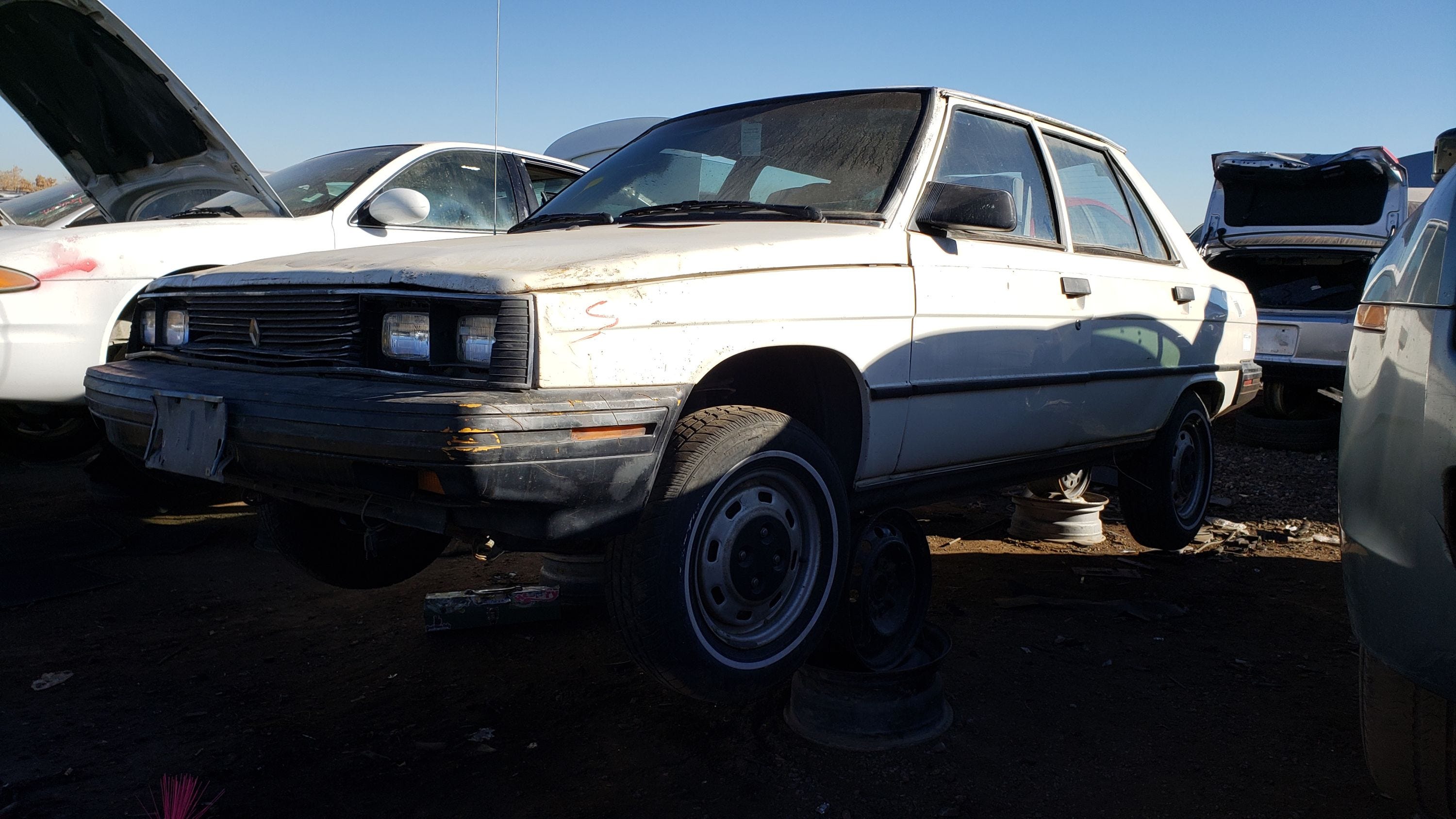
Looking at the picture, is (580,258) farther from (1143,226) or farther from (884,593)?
(1143,226)

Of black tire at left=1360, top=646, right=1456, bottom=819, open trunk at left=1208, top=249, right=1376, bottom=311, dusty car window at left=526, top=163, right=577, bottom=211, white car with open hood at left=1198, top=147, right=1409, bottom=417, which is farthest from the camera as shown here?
open trunk at left=1208, top=249, right=1376, bottom=311

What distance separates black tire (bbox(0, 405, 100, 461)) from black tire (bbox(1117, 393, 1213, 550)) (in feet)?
15.1

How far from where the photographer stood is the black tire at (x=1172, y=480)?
4168 millimetres

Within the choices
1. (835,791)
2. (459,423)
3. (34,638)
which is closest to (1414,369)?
(835,791)

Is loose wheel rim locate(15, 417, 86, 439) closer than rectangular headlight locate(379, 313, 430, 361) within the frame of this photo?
No

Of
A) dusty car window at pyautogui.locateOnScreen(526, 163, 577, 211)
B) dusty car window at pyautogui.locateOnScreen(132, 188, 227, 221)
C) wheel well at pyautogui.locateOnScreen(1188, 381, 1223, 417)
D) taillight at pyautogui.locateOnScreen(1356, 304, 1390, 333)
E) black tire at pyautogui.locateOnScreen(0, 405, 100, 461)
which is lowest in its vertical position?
black tire at pyautogui.locateOnScreen(0, 405, 100, 461)

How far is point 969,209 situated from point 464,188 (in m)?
3.37

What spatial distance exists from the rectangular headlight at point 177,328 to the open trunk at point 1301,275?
261 inches

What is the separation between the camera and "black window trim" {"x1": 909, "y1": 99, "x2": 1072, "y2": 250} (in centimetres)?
287

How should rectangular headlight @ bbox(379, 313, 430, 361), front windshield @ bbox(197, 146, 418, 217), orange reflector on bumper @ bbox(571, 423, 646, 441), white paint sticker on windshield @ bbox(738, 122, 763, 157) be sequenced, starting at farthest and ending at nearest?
front windshield @ bbox(197, 146, 418, 217) → white paint sticker on windshield @ bbox(738, 122, 763, 157) → rectangular headlight @ bbox(379, 313, 430, 361) → orange reflector on bumper @ bbox(571, 423, 646, 441)

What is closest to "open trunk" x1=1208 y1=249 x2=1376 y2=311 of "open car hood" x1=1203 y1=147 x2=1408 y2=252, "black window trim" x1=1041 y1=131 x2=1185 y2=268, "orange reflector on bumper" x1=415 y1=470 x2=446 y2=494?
"open car hood" x1=1203 y1=147 x2=1408 y2=252

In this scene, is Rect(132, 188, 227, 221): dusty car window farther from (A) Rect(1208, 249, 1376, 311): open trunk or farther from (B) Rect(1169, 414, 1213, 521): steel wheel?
(A) Rect(1208, 249, 1376, 311): open trunk

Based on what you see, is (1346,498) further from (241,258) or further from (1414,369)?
(241,258)

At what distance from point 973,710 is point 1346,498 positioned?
1.23 meters
